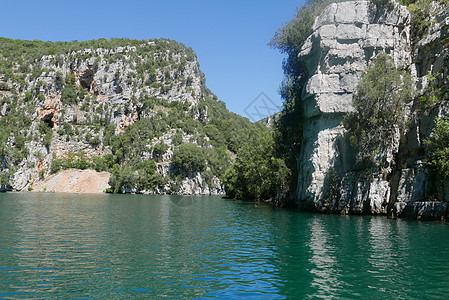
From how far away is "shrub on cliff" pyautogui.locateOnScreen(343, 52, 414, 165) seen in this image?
3644cm

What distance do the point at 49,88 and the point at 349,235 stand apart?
146 metres

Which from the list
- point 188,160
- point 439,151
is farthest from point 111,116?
point 439,151

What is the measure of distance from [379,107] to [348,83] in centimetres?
506

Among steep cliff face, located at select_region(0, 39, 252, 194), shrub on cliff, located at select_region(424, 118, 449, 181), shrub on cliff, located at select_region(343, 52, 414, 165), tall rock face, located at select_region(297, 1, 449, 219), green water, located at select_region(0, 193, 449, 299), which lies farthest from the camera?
steep cliff face, located at select_region(0, 39, 252, 194)

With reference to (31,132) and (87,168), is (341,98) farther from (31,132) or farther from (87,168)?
(31,132)

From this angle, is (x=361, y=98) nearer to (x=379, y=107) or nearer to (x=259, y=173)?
(x=379, y=107)

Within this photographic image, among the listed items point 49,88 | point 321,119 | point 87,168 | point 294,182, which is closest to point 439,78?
point 321,119

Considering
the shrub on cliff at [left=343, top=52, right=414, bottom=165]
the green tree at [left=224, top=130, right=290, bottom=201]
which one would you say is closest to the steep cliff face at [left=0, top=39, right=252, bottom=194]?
the green tree at [left=224, top=130, right=290, bottom=201]

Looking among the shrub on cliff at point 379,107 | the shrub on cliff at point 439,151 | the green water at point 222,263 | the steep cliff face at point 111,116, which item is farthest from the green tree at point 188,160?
the green water at point 222,263

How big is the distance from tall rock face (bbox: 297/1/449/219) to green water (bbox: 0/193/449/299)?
13527 mm

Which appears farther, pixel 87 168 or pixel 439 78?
pixel 87 168

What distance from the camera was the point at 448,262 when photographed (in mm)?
15703

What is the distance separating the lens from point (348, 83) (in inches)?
1585

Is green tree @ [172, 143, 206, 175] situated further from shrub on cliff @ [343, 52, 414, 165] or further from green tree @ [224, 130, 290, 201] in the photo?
shrub on cliff @ [343, 52, 414, 165]
